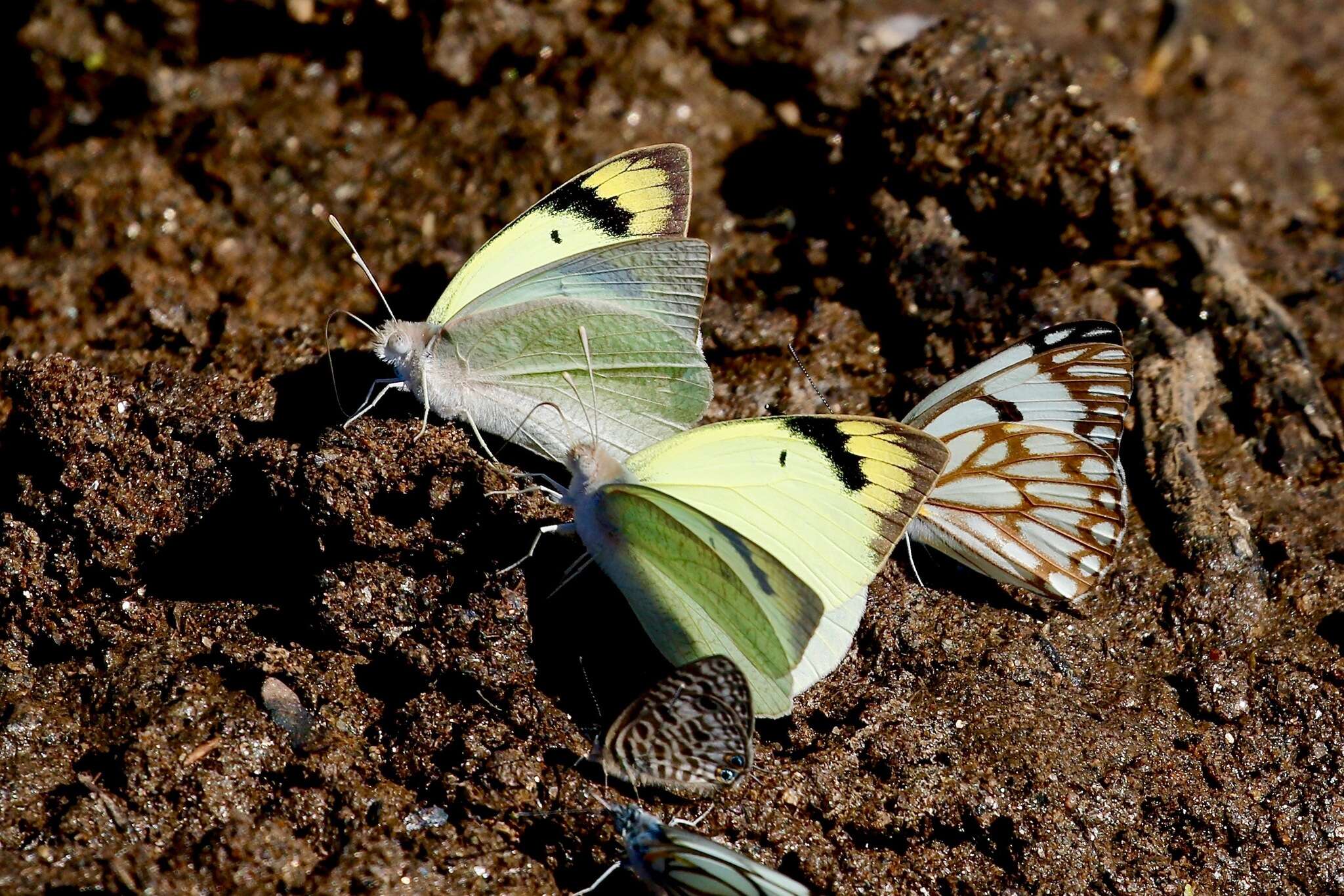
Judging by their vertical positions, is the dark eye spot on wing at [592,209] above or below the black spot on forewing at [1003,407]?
above

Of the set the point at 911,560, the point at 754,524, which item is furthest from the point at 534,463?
the point at 911,560

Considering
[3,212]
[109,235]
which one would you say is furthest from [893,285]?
[3,212]

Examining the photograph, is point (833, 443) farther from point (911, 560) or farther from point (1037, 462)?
point (1037, 462)

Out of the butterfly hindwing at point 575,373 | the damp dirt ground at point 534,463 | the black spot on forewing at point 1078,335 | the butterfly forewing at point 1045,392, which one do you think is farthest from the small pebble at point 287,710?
the black spot on forewing at point 1078,335

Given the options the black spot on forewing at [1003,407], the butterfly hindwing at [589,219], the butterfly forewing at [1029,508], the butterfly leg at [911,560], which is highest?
the butterfly hindwing at [589,219]

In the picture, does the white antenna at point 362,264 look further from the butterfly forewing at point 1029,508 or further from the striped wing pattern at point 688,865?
the butterfly forewing at point 1029,508

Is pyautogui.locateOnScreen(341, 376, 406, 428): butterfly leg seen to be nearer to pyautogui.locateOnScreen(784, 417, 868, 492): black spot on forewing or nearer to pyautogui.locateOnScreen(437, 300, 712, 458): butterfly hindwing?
pyautogui.locateOnScreen(437, 300, 712, 458): butterfly hindwing
